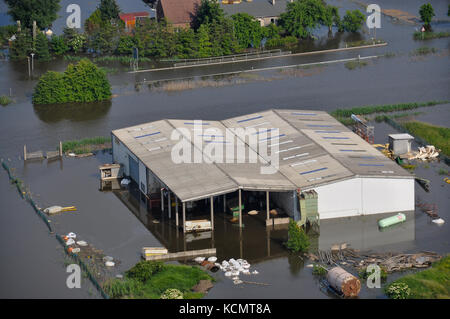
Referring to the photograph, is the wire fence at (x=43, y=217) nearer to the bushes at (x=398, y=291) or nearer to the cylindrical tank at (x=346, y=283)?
the cylindrical tank at (x=346, y=283)

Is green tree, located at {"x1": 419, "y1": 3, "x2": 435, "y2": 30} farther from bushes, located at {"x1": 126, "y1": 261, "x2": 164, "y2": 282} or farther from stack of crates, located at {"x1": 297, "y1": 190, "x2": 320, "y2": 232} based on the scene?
bushes, located at {"x1": 126, "y1": 261, "x2": 164, "y2": 282}

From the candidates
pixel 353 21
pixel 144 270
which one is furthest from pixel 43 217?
pixel 353 21

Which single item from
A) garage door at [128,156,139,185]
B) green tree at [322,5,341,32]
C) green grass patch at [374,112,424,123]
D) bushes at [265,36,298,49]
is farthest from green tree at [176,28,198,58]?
garage door at [128,156,139,185]

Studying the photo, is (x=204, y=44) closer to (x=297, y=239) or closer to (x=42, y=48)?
(x=42, y=48)

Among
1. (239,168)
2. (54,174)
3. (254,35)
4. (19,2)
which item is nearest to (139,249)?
(239,168)

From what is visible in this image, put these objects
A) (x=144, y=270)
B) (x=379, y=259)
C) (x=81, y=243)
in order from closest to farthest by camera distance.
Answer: (x=144, y=270)
(x=379, y=259)
(x=81, y=243)
